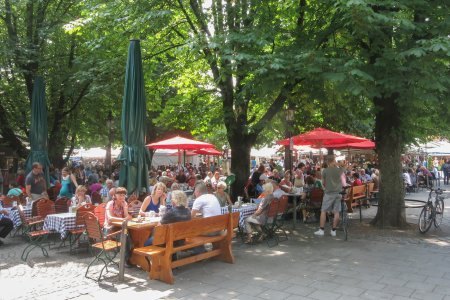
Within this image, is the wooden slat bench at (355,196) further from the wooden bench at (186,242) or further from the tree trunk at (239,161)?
the wooden bench at (186,242)

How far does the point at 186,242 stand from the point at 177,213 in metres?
0.54

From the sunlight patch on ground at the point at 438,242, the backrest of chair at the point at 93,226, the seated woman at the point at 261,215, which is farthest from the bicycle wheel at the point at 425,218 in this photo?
the backrest of chair at the point at 93,226

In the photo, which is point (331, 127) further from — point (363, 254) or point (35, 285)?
point (35, 285)

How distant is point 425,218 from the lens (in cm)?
966

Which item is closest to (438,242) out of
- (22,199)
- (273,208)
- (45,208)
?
(273,208)

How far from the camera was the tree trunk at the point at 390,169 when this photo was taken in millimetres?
10250

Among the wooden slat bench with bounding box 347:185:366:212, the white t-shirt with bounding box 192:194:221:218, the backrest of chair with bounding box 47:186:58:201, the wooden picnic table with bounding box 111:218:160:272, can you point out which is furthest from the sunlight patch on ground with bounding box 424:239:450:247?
the backrest of chair with bounding box 47:186:58:201

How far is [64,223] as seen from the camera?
775 centimetres

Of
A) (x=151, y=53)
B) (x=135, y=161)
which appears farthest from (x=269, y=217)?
(x=151, y=53)

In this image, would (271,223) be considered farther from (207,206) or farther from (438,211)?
(438,211)

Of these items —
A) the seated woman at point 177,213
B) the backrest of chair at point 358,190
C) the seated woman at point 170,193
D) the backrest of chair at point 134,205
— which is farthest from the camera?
the backrest of chair at point 358,190

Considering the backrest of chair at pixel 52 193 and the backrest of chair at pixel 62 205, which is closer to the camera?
the backrest of chair at pixel 62 205

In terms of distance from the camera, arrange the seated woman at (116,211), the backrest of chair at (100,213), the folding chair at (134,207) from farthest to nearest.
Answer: the folding chair at (134,207) → the backrest of chair at (100,213) → the seated woman at (116,211)

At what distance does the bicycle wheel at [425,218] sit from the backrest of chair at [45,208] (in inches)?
323
